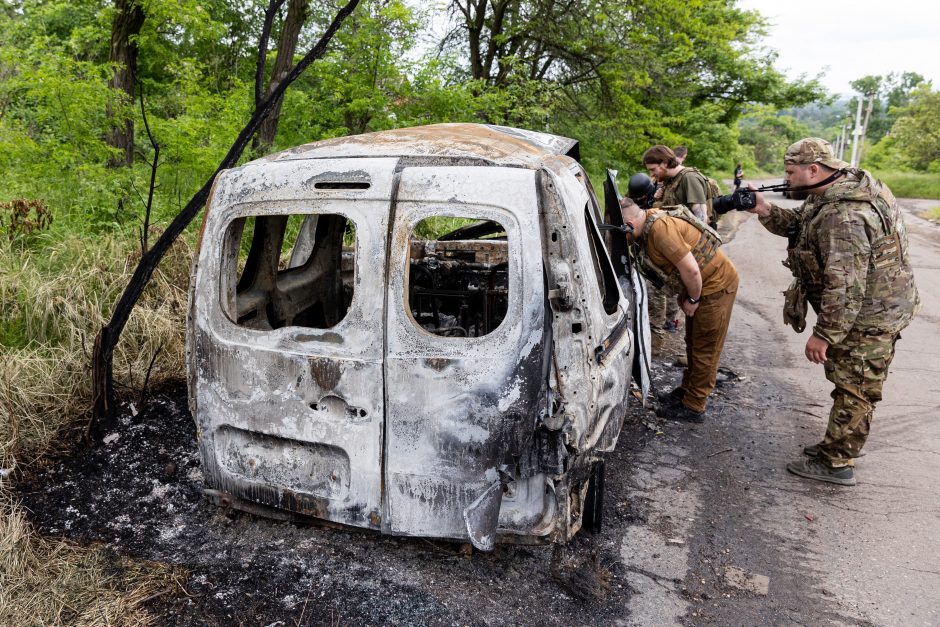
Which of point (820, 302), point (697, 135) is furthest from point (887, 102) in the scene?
point (820, 302)

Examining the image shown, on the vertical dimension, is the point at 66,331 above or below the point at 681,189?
below

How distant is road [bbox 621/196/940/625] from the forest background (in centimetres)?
234

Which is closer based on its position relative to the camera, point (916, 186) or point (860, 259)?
point (860, 259)

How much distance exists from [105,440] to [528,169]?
2.98 m

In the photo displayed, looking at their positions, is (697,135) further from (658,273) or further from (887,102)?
(887,102)

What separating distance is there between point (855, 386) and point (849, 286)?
618 millimetres

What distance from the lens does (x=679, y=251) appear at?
3.88 metres

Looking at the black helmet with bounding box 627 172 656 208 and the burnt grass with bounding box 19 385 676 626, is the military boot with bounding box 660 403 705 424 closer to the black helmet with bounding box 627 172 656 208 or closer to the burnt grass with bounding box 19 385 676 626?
the burnt grass with bounding box 19 385 676 626

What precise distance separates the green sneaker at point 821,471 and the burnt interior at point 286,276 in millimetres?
3008

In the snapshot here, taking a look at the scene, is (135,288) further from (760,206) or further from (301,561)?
(760,206)

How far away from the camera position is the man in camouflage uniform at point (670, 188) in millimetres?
5836

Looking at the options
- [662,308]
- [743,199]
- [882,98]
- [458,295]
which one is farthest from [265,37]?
[882,98]

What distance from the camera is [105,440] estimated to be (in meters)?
3.59

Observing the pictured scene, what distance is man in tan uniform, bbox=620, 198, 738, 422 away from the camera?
154 inches
